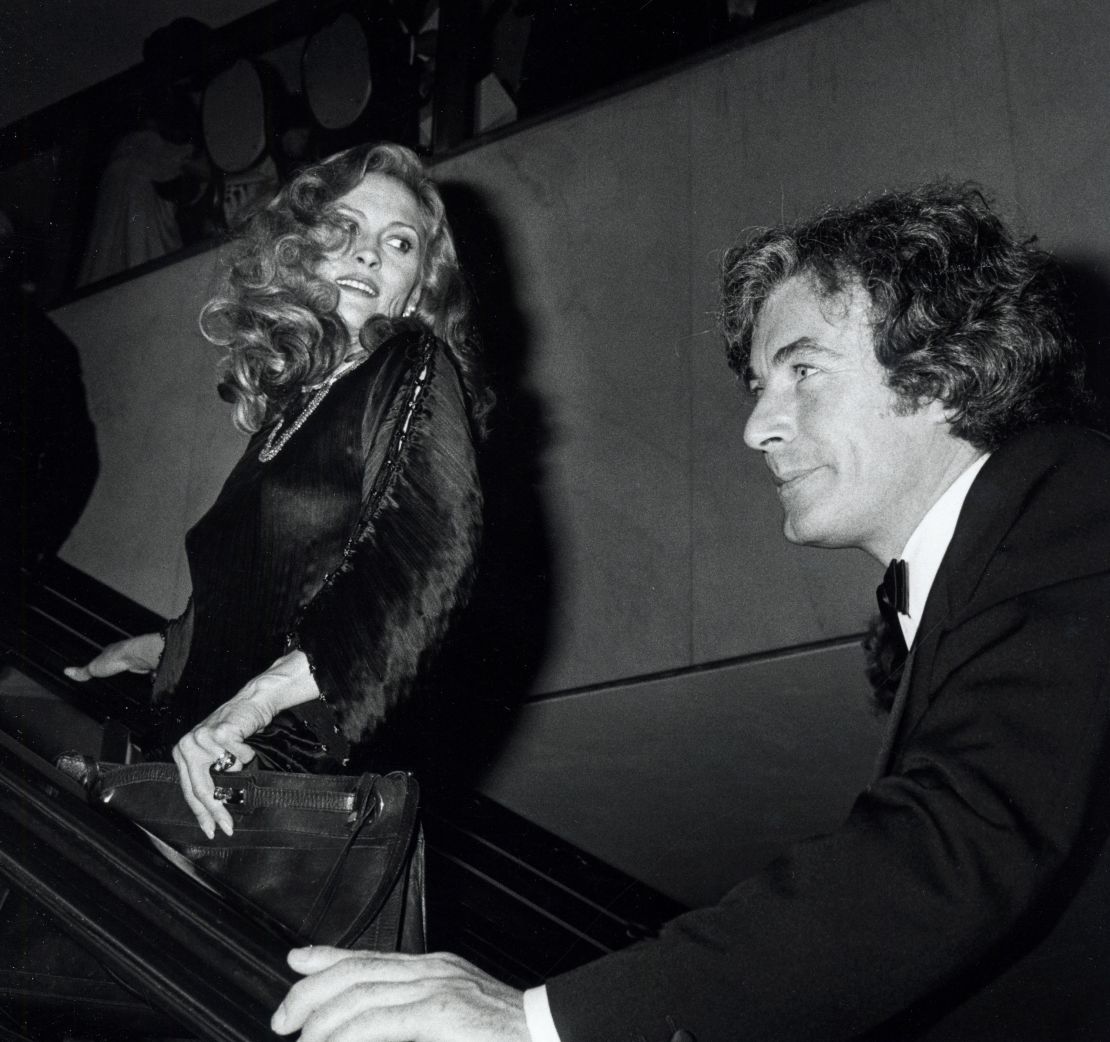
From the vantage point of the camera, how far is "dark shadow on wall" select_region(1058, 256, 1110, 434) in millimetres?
2422

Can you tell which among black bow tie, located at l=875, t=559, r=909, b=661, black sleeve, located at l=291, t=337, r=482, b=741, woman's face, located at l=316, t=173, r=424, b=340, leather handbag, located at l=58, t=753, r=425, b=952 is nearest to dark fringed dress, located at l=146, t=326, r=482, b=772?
black sleeve, located at l=291, t=337, r=482, b=741

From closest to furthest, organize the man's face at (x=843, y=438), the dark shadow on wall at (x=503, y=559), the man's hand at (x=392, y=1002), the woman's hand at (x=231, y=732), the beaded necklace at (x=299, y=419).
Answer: the man's hand at (x=392, y=1002) < the woman's hand at (x=231, y=732) < the man's face at (x=843, y=438) < the beaded necklace at (x=299, y=419) < the dark shadow on wall at (x=503, y=559)

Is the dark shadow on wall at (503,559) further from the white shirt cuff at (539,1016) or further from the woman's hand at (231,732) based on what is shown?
the white shirt cuff at (539,1016)

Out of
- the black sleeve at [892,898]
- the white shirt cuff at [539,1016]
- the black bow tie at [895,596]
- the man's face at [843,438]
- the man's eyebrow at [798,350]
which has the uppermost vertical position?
the man's eyebrow at [798,350]

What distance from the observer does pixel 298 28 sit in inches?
152

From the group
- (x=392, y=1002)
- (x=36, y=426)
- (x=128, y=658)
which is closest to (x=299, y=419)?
(x=128, y=658)

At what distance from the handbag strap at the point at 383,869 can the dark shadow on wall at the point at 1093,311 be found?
1759mm

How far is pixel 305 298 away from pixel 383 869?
3.62ft

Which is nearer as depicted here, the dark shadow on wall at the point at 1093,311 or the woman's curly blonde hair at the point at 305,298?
the woman's curly blonde hair at the point at 305,298

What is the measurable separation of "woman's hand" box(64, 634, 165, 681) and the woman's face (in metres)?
0.61

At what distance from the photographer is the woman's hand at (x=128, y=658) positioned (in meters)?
1.94

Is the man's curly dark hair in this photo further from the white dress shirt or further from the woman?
the woman

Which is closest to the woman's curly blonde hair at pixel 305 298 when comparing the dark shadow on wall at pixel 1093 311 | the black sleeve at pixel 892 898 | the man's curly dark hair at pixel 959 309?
the man's curly dark hair at pixel 959 309

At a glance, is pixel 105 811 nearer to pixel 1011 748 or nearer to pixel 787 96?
pixel 1011 748
